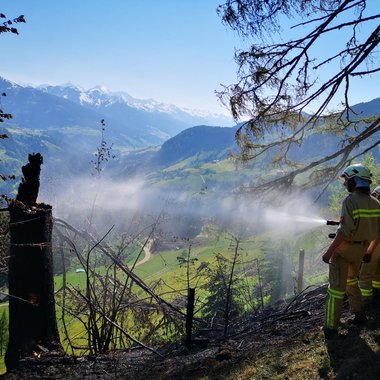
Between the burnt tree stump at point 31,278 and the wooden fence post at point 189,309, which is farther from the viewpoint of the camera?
the burnt tree stump at point 31,278

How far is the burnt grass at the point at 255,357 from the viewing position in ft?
13.8

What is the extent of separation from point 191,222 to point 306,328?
87196mm

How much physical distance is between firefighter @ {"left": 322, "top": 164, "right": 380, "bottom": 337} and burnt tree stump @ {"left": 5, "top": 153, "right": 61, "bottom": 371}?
177 inches

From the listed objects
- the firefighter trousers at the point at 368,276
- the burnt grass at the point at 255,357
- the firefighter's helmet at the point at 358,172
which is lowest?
the burnt grass at the point at 255,357

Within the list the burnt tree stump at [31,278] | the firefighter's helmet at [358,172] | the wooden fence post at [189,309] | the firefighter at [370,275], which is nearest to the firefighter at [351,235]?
the firefighter's helmet at [358,172]

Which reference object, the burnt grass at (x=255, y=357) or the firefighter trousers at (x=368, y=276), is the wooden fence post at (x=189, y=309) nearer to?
the burnt grass at (x=255, y=357)

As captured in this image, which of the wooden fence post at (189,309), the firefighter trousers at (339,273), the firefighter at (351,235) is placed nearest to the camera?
the firefighter at (351,235)

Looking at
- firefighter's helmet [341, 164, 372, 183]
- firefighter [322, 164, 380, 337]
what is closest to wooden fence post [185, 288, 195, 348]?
firefighter [322, 164, 380, 337]

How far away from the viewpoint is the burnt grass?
13.8 feet

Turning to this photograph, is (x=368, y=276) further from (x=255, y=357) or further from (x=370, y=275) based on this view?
(x=255, y=357)

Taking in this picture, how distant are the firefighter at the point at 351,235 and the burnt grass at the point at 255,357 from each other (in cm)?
40

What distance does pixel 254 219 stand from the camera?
10.5 m

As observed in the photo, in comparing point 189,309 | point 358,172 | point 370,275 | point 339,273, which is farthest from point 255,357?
point 358,172

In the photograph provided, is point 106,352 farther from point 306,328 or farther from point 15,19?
point 15,19
